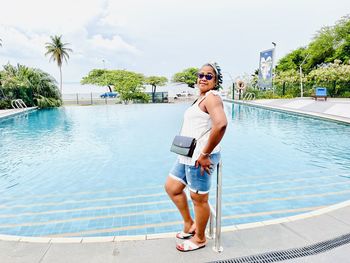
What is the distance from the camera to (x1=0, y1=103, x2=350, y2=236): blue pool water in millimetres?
3455

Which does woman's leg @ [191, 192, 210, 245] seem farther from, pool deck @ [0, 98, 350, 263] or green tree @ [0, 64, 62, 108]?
green tree @ [0, 64, 62, 108]

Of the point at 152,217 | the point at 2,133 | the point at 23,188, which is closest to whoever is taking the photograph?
the point at 152,217

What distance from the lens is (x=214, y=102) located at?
1.88 metres

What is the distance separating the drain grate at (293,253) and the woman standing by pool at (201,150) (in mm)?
386

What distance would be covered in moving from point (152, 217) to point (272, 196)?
6.46 feet

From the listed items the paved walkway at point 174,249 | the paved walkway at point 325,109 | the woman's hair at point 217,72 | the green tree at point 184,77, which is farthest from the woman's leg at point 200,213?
the green tree at point 184,77

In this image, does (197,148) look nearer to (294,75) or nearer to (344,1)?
(294,75)

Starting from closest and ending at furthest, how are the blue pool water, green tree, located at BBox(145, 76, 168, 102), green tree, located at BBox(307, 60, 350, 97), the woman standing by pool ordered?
the woman standing by pool → the blue pool water → green tree, located at BBox(307, 60, 350, 97) → green tree, located at BBox(145, 76, 168, 102)

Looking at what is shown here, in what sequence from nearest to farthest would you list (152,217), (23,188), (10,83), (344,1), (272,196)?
1. (152,217)
2. (272,196)
3. (23,188)
4. (10,83)
5. (344,1)

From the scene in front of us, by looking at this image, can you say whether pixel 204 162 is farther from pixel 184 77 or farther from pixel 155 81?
pixel 184 77

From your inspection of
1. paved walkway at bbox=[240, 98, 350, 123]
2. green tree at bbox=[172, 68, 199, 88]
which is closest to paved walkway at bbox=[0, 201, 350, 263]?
paved walkway at bbox=[240, 98, 350, 123]

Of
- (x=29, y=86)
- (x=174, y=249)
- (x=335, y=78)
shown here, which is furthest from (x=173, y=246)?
(x=335, y=78)

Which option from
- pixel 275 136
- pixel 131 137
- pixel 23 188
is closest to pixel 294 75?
pixel 275 136

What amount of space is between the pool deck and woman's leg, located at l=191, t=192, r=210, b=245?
0.37ft
